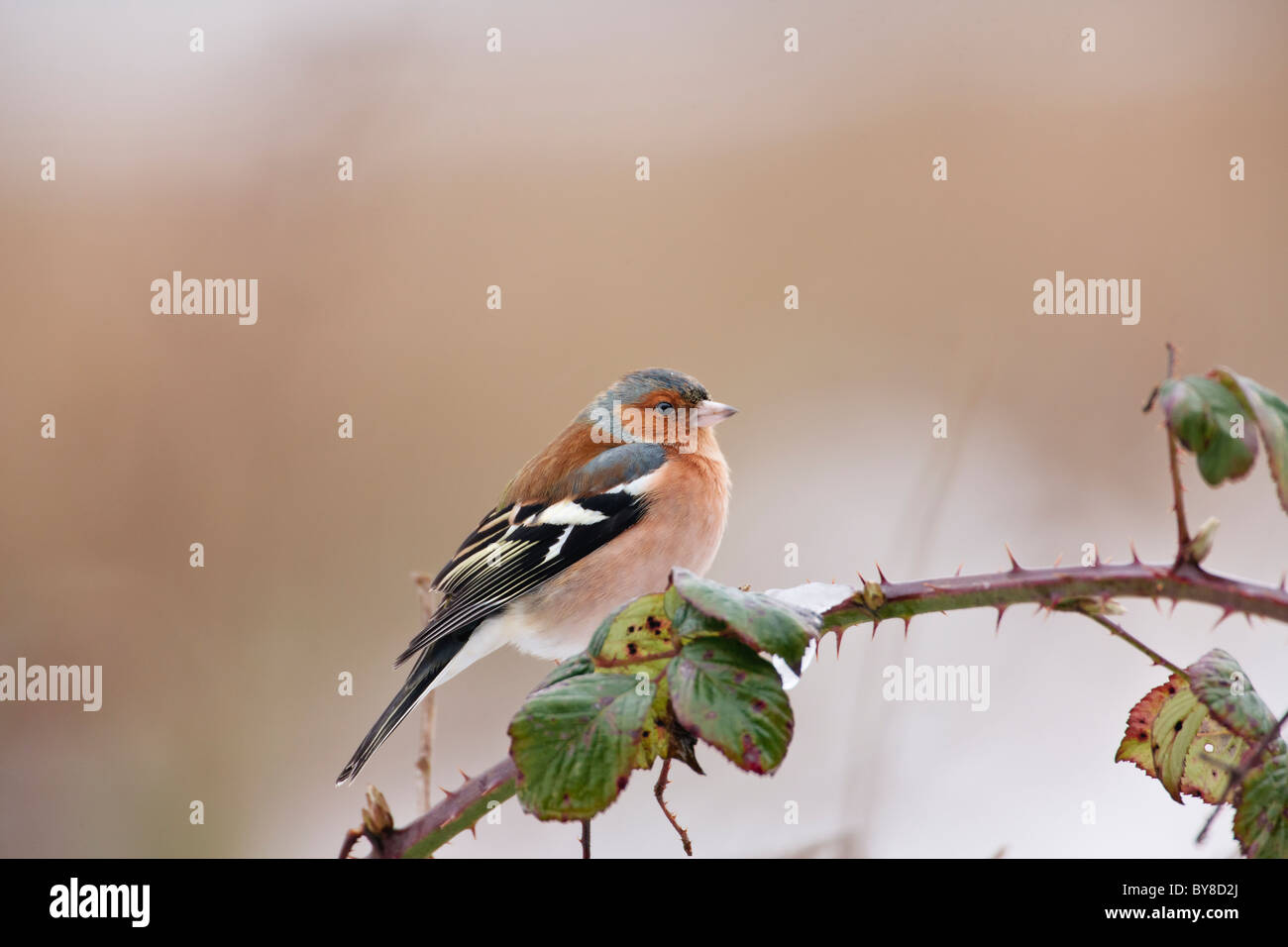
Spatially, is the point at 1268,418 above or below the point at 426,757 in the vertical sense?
above

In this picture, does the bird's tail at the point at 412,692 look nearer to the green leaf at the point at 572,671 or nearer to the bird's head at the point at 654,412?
the bird's head at the point at 654,412

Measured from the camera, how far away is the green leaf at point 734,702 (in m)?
0.94

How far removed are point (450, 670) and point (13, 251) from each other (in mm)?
4043

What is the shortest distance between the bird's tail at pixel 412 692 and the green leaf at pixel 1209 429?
66.9 inches

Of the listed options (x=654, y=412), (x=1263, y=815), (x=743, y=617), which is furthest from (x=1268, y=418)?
(x=654, y=412)

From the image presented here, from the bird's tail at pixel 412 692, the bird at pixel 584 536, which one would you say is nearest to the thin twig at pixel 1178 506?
the bird's tail at pixel 412 692

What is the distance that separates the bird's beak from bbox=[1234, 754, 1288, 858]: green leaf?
2.28 m

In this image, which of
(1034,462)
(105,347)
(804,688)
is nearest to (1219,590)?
(804,688)

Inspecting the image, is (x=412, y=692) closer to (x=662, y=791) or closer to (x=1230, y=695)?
(x=662, y=791)

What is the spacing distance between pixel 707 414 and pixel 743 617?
2355mm

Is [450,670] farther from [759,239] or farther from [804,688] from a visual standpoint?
[759,239]

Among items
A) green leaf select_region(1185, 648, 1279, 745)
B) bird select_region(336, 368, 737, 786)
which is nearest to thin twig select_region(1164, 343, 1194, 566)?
green leaf select_region(1185, 648, 1279, 745)

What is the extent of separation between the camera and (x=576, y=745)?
97cm

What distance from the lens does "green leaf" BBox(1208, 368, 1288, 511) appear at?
0.91 metres
